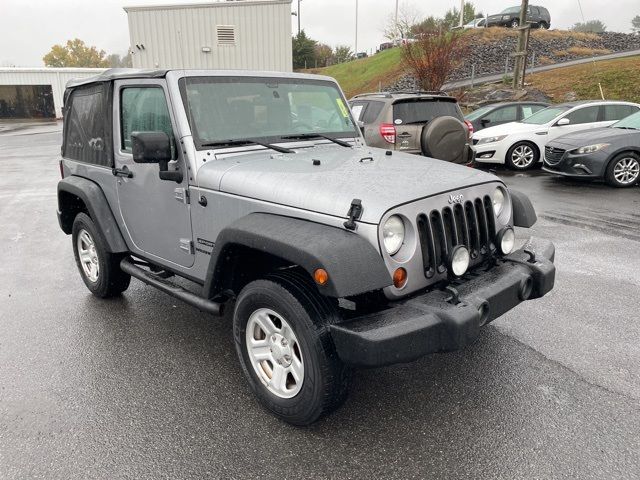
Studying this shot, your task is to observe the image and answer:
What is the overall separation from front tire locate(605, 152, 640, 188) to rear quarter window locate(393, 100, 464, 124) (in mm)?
3050

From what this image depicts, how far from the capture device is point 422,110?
30.0ft

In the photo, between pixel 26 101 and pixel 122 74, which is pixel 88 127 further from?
pixel 26 101

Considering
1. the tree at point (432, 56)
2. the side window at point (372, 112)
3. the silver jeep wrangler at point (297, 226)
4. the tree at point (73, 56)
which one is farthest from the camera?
the tree at point (73, 56)

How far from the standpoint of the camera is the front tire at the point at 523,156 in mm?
12039

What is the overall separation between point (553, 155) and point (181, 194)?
9.01 m

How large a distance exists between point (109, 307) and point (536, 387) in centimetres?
361

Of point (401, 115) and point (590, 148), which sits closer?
point (401, 115)

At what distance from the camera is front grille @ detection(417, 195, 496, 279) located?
278cm

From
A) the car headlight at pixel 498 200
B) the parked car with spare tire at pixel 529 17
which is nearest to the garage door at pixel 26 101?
the parked car with spare tire at pixel 529 17

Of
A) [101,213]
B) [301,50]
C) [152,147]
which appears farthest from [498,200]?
[301,50]

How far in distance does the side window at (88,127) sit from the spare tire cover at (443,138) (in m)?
2.90

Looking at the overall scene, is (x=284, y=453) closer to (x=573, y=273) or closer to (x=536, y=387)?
(x=536, y=387)

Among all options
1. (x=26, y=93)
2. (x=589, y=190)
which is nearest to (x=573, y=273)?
(x=589, y=190)

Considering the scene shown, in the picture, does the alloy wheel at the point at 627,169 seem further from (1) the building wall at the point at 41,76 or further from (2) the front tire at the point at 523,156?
(1) the building wall at the point at 41,76
